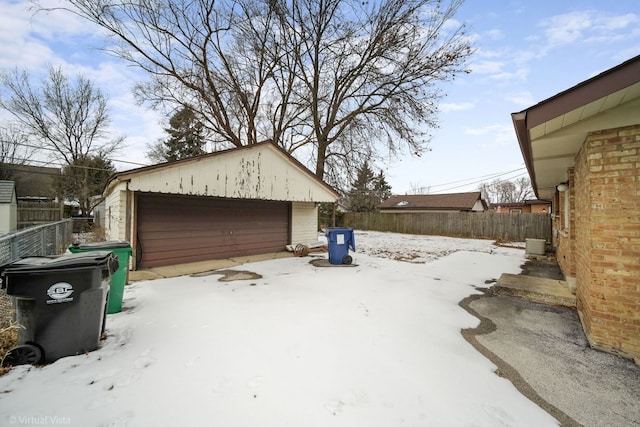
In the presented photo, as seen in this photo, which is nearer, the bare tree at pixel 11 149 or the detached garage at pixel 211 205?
the detached garage at pixel 211 205

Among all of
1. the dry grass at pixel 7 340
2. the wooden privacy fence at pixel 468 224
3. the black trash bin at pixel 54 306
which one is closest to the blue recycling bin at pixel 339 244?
the black trash bin at pixel 54 306

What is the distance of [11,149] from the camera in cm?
1995

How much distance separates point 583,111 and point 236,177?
6.87 m

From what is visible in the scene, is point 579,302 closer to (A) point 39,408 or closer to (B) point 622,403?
(B) point 622,403

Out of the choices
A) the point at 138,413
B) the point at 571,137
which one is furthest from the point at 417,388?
the point at 571,137

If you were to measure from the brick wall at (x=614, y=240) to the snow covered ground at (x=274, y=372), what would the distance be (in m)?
1.38

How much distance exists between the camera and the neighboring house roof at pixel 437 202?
26.1 m

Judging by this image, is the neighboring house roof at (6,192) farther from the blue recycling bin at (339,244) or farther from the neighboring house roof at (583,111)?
the neighboring house roof at (583,111)

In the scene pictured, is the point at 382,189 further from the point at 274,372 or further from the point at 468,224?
the point at 274,372

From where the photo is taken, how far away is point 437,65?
1169 cm

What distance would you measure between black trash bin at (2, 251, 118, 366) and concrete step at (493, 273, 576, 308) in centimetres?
636

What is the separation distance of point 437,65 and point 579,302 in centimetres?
1118

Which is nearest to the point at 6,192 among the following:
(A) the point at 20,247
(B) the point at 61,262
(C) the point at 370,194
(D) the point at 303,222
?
(A) the point at 20,247

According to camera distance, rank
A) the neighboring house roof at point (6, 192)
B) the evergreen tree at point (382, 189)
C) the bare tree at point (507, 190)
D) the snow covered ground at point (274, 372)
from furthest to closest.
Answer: the bare tree at point (507, 190) < the evergreen tree at point (382, 189) < the neighboring house roof at point (6, 192) < the snow covered ground at point (274, 372)
